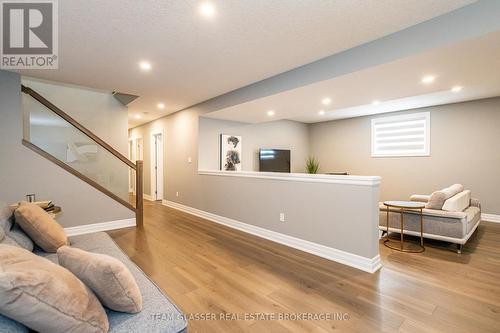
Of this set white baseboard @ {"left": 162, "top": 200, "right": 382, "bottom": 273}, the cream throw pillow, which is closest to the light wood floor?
white baseboard @ {"left": 162, "top": 200, "right": 382, "bottom": 273}

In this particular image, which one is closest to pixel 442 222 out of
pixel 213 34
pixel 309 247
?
pixel 309 247

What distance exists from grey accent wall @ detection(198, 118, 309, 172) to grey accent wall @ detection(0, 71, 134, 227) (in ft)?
7.29

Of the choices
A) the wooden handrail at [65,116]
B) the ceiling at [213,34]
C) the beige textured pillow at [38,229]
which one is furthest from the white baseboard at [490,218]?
the wooden handrail at [65,116]

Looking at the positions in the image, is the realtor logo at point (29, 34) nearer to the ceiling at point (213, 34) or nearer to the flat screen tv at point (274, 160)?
the ceiling at point (213, 34)

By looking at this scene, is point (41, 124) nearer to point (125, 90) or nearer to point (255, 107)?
point (125, 90)

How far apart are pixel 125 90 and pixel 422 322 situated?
5.11 metres

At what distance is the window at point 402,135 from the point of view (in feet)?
18.6

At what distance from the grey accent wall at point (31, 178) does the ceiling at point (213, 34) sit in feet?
1.73

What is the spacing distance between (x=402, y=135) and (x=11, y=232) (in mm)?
7176

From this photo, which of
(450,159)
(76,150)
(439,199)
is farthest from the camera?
(450,159)

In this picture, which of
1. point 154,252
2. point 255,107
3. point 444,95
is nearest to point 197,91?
point 255,107

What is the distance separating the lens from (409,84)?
10.4 ft

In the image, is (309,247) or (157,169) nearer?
(309,247)

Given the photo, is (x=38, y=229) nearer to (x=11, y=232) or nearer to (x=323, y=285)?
(x=11, y=232)
